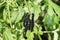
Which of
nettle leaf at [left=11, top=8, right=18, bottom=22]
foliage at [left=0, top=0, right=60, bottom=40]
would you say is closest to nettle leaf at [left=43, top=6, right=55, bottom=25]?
foliage at [left=0, top=0, right=60, bottom=40]

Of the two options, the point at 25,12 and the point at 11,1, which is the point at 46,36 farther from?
the point at 11,1

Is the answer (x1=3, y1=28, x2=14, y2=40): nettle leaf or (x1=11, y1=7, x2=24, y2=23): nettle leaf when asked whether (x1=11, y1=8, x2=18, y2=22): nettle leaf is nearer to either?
(x1=11, y1=7, x2=24, y2=23): nettle leaf

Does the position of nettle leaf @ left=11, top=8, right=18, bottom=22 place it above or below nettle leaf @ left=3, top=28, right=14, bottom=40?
above

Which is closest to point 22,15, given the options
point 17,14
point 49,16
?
point 17,14

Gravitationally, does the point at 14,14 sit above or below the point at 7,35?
above

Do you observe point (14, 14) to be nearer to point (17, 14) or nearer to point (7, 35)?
point (17, 14)

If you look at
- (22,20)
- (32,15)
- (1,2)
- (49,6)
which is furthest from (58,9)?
(1,2)

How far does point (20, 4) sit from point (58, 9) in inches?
10.3

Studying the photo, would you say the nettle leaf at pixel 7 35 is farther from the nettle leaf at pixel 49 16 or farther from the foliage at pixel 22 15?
the nettle leaf at pixel 49 16

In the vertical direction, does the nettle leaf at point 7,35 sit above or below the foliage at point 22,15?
below

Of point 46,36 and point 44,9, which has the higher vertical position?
point 44,9

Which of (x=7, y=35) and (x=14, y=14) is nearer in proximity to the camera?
(x=7, y=35)

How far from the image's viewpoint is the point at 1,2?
1377 mm

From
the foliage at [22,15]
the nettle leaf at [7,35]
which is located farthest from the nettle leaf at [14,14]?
the nettle leaf at [7,35]
